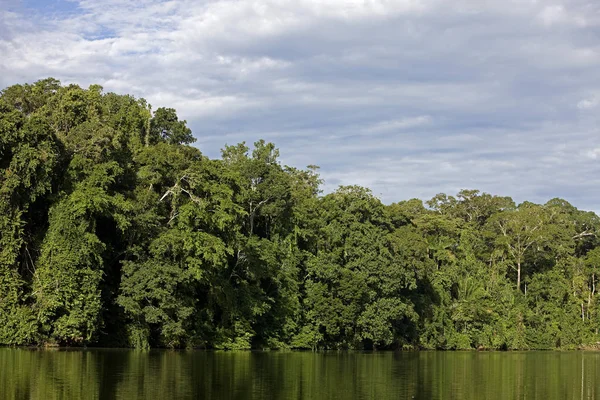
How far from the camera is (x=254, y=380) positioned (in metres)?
23.9

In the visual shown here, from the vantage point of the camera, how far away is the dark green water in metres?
19.5

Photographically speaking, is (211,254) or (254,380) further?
(211,254)

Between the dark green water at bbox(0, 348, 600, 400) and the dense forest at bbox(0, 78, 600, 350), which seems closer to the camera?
the dark green water at bbox(0, 348, 600, 400)

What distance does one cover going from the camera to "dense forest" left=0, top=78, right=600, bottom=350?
38.2 metres

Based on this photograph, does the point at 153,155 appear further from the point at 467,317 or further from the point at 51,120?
the point at 467,317

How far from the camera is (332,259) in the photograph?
5456 centimetres

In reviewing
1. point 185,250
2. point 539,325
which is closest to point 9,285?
point 185,250

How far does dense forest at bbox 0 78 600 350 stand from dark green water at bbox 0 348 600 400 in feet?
24.9

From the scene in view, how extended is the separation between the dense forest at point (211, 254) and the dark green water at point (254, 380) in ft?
24.9

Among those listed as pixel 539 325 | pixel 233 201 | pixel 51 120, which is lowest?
pixel 539 325

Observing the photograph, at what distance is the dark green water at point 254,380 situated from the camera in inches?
766

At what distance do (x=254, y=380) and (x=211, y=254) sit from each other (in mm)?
19091

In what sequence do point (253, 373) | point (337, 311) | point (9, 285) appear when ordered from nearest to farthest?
point (253, 373) < point (9, 285) < point (337, 311)

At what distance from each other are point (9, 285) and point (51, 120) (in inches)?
408
